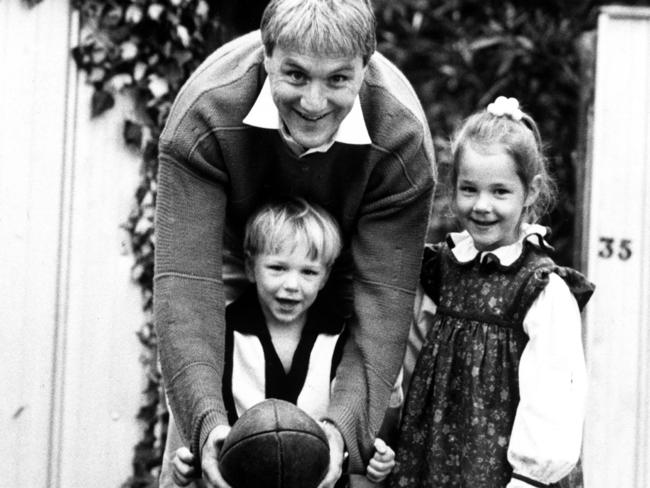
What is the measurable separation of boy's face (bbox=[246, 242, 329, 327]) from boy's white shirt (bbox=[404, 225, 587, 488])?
0.57 m

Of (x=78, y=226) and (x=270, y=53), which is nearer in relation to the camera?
(x=270, y=53)

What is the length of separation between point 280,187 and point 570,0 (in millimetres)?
3927

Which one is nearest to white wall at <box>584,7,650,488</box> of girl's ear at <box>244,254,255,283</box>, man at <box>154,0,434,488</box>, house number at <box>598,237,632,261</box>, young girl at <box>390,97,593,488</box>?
house number at <box>598,237,632,261</box>

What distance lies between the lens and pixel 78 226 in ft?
14.2

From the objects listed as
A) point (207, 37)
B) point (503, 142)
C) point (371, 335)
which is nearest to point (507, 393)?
point (371, 335)

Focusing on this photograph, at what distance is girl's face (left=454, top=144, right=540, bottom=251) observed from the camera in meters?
3.02

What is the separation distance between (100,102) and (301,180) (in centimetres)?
148

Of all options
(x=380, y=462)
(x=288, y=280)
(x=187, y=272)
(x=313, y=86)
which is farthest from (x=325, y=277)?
(x=313, y=86)

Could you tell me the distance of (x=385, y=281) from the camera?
3092mm

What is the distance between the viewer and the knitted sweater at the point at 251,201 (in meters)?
2.89

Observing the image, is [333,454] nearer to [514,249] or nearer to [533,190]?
[514,249]

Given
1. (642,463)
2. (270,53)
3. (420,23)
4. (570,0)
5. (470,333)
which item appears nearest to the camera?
(270,53)

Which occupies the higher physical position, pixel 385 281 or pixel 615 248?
pixel 615 248

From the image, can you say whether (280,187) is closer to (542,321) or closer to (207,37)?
(542,321)
